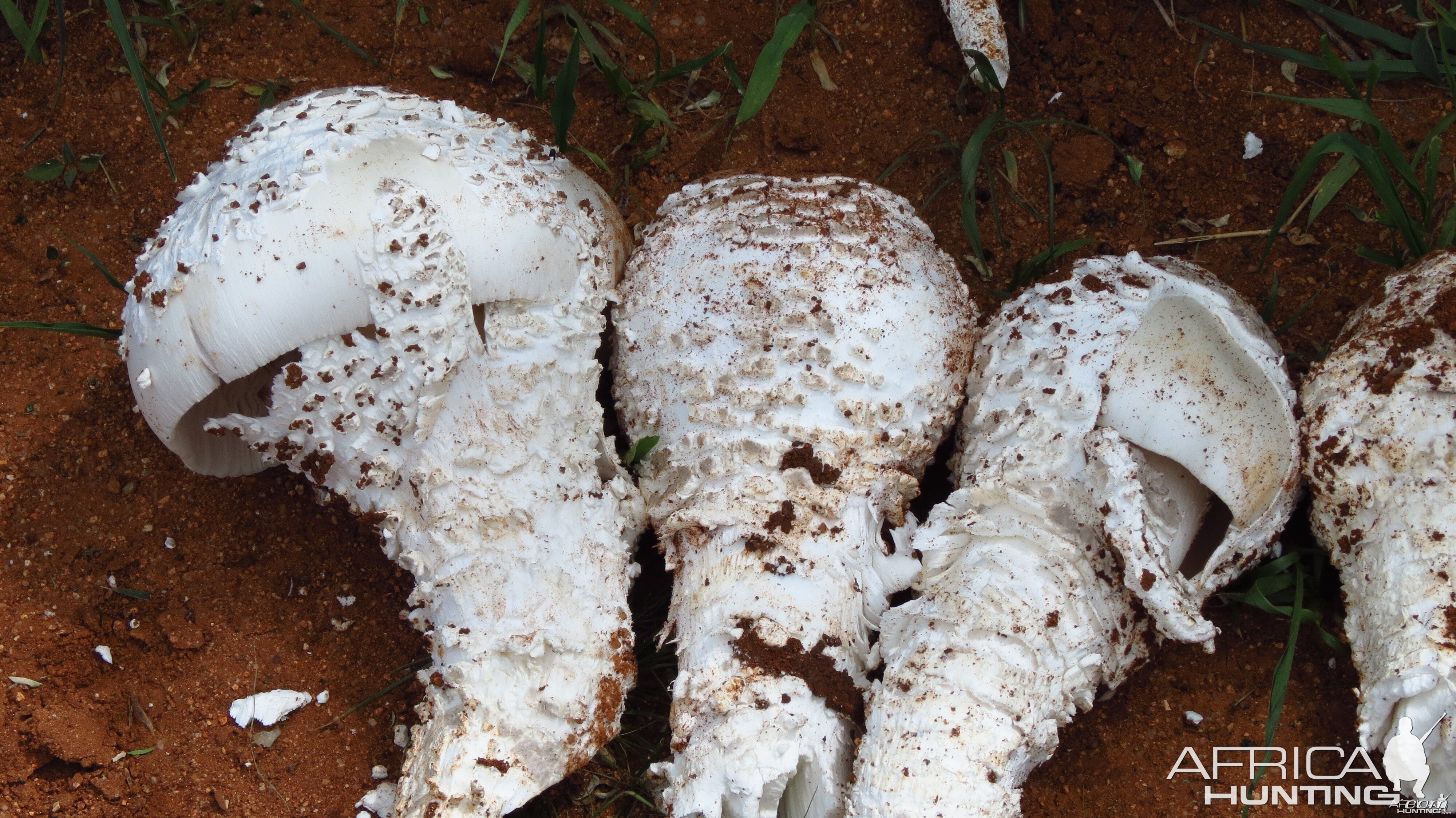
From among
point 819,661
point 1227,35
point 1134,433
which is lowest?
point 819,661

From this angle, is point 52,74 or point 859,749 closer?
point 859,749

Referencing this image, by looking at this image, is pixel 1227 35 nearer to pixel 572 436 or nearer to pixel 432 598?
pixel 572 436

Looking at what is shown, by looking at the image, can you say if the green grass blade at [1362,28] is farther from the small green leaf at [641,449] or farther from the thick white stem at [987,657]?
the small green leaf at [641,449]

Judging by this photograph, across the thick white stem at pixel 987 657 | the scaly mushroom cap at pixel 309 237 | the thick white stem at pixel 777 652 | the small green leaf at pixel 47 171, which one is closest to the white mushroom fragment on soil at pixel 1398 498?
the thick white stem at pixel 987 657

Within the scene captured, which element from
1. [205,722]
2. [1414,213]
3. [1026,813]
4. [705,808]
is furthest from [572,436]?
[1414,213]

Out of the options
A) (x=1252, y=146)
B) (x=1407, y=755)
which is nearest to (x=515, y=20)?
(x=1252, y=146)

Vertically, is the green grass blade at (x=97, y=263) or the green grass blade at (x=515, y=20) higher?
the green grass blade at (x=515, y=20)
